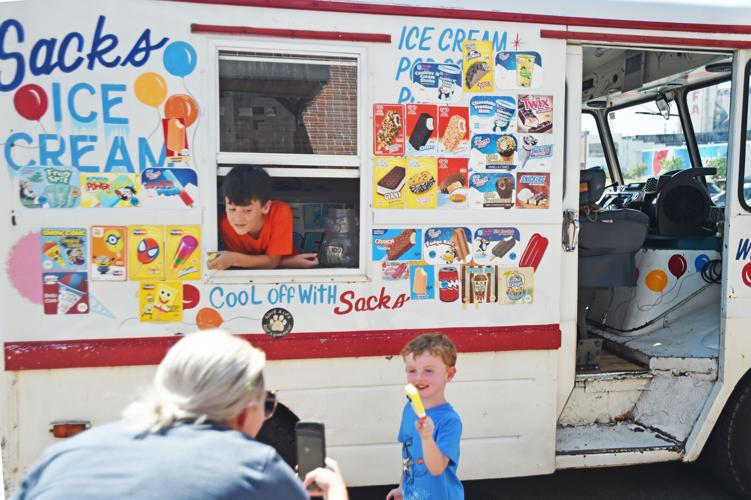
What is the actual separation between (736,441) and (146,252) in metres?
3.31

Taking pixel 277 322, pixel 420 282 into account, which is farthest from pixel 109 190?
pixel 420 282

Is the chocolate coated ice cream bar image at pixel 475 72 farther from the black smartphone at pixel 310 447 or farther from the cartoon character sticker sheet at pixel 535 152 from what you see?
the black smartphone at pixel 310 447

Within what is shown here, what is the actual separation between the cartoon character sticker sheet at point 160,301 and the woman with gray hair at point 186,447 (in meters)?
1.47

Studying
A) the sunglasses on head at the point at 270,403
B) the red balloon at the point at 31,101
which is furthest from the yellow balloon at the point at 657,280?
the red balloon at the point at 31,101

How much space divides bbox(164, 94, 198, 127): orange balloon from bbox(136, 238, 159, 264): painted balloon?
55 centimetres

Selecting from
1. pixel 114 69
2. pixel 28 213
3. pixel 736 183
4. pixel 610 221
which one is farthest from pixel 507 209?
pixel 28 213

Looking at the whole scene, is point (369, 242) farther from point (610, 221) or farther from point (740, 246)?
point (740, 246)

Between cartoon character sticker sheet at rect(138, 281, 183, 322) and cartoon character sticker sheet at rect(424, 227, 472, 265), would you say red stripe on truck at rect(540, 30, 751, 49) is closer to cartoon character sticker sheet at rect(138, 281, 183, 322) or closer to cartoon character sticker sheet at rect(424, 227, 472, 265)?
cartoon character sticker sheet at rect(424, 227, 472, 265)

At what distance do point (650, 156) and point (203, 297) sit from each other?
4.21 metres

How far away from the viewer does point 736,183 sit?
3627 millimetres

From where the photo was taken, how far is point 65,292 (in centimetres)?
286

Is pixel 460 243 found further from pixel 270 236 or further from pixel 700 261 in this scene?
pixel 700 261

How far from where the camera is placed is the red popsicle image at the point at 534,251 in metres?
3.30

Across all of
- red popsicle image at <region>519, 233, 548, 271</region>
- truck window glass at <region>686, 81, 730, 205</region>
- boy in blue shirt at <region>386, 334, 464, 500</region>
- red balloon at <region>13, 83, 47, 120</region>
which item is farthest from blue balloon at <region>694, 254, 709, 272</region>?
red balloon at <region>13, 83, 47, 120</region>
